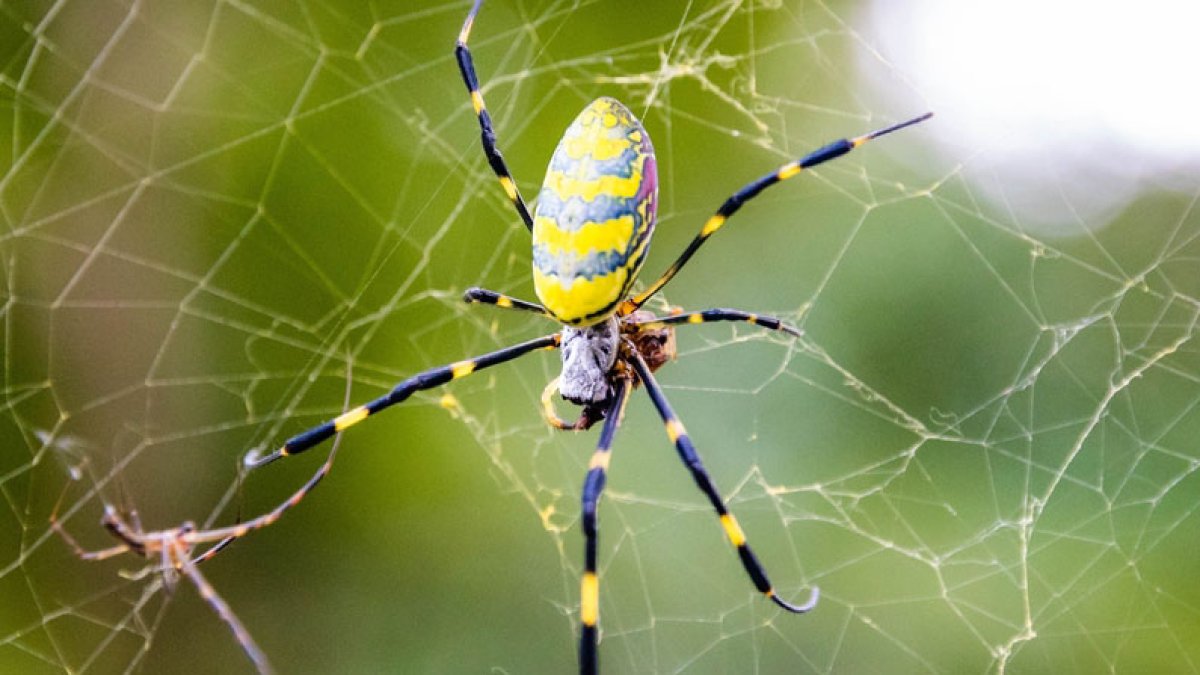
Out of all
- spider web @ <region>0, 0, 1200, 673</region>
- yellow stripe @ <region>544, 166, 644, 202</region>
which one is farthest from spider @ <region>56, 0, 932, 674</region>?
spider web @ <region>0, 0, 1200, 673</region>

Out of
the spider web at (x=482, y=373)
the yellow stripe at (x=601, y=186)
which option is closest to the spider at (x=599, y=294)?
the yellow stripe at (x=601, y=186)

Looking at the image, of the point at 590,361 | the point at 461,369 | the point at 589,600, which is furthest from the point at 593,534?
the point at 461,369

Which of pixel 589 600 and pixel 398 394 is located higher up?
pixel 398 394

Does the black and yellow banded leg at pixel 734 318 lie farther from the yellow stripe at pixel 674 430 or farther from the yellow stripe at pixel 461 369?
the yellow stripe at pixel 461 369

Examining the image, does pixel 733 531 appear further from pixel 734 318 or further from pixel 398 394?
pixel 398 394

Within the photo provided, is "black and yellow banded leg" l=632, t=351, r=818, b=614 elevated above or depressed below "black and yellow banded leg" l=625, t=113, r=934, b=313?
below

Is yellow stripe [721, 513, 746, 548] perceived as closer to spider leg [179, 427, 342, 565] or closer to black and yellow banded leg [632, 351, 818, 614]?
black and yellow banded leg [632, 351, 818, 614]

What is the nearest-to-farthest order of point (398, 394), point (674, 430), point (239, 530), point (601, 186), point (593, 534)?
1. point (601, 186)
2. point (593, 534)
3. point (674, 430)
4. point (398, 394)
5. point (239, 530)
